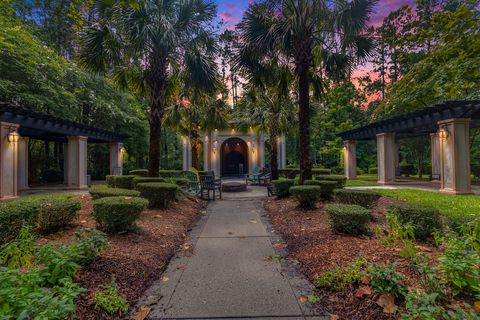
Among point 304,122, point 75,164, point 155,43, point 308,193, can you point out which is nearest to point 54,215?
point 308,193

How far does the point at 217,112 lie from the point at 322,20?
9.49m

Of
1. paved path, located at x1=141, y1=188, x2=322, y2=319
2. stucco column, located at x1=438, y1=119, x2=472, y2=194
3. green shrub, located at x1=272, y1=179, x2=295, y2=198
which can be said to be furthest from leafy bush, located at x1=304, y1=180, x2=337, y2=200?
stucco column, located at x1=438, y1=119, x2=472, y2=194

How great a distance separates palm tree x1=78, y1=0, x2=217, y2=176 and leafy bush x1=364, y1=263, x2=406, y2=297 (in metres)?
7.51

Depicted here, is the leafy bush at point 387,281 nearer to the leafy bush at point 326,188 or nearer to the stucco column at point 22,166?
the leafy bush at point 326,188

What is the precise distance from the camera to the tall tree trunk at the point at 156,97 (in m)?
8.01

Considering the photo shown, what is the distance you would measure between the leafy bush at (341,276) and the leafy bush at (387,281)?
219 mm

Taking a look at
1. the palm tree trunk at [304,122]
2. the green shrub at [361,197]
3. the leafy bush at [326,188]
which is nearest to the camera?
the green shrub at [361,197]

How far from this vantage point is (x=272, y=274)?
333 centimetres

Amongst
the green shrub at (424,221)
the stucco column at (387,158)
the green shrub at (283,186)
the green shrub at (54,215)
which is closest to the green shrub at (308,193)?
the green shrub at (283,186)

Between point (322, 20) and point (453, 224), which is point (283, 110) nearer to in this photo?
point (322, 20)

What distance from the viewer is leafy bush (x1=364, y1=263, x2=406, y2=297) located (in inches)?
93.8

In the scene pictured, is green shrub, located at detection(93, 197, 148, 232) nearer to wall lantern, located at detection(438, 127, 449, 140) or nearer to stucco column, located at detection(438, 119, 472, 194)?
stucco column, located at detection(438, 119, 472, 194)

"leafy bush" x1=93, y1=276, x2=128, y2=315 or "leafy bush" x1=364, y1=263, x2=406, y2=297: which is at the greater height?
"leafy bush" x1=364, y1=263, x2=406, y2=297

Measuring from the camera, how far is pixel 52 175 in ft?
60.1
